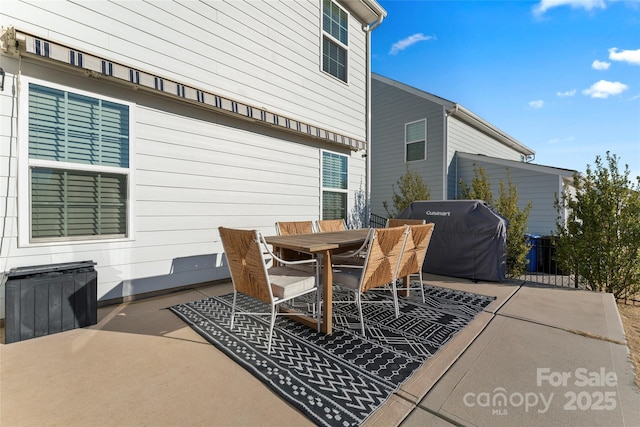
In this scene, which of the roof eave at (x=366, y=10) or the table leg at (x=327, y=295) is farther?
the roof eave at (x=366, y=10)

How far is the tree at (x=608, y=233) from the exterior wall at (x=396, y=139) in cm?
474

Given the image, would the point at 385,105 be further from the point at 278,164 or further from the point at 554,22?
the point at 278,164

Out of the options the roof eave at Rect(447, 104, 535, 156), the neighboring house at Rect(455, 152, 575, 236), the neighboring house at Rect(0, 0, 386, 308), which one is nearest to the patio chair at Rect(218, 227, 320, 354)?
the neighboring house at Rect(0, 0, 386, 308)

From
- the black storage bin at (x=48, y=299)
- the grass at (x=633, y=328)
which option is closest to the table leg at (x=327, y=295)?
the grass at (x=633, y=328)

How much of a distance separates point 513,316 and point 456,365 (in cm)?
145

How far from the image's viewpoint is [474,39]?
7.54m

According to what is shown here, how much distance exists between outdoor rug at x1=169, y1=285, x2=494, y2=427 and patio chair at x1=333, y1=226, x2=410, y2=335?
0.30 m

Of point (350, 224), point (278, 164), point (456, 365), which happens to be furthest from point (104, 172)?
point (350, 224)

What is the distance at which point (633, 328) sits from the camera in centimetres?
290

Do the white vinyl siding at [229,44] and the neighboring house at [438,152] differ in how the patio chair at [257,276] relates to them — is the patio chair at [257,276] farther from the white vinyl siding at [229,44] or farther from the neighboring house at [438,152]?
the neighboring house at [438,152]

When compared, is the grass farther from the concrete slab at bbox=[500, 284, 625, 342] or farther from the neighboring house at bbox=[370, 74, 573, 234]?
the neighboring house at bbox=[370, 74, 573, 234]

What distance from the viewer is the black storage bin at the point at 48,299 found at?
2.34m

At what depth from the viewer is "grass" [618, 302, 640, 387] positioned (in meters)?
2.13

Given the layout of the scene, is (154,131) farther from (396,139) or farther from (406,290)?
(396,139)
